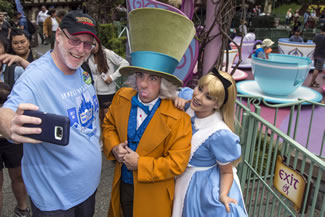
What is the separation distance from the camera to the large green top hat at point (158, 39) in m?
1.61

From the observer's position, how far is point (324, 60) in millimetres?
7418

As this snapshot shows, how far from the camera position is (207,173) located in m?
1.85

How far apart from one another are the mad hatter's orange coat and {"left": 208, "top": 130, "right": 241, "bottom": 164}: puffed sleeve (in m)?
0.16

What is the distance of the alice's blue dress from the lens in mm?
1703

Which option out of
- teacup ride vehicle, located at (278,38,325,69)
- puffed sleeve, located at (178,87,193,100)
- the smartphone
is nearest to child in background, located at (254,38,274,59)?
teacup ride vehicle, located at (278,38,325,69)

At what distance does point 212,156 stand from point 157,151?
1.19 feet

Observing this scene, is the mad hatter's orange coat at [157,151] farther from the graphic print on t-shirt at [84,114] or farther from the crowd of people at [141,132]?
the graphic print on t-shirt at [84,114]

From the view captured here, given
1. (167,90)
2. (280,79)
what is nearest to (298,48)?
(280,79)

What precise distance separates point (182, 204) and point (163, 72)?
91 centimetres

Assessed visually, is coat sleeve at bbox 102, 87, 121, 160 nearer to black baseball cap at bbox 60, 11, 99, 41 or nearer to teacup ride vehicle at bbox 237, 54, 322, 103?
black baseball cap at bbox 60, 11, 99, 41

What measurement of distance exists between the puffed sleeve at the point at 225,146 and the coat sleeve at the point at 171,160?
0.17 meters

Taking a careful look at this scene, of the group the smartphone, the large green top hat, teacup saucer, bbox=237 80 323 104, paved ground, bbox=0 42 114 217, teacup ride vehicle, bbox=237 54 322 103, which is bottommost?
paved ground, bbox=0 42 114 217

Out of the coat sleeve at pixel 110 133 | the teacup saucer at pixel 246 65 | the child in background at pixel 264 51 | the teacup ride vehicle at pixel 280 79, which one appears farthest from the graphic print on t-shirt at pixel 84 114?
the teacup saucer at pixel 246 65

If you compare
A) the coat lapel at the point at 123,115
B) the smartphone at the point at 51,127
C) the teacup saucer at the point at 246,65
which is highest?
the smartphone at the point at 51,127
